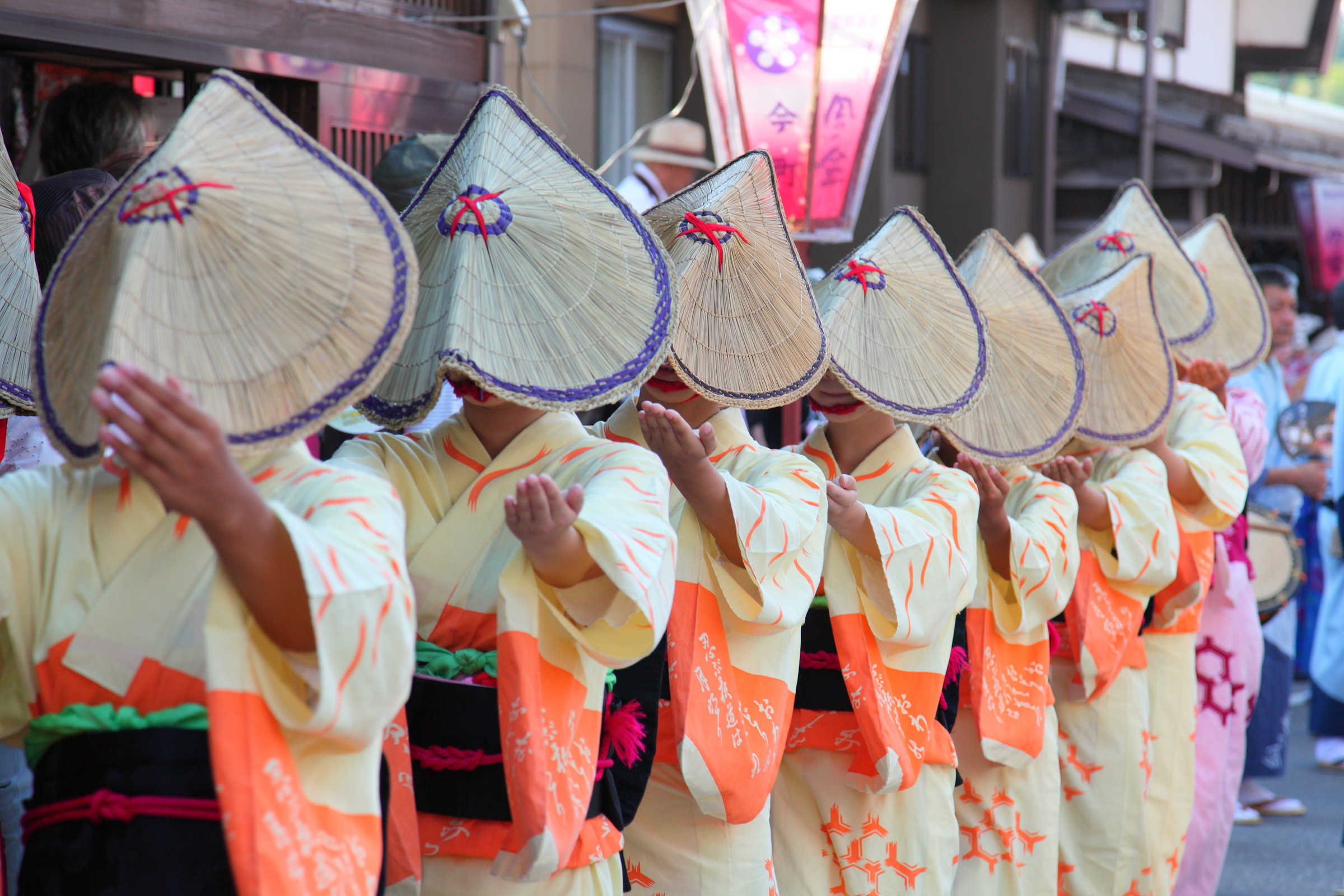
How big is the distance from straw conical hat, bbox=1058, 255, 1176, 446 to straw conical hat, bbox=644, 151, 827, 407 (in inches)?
56.4

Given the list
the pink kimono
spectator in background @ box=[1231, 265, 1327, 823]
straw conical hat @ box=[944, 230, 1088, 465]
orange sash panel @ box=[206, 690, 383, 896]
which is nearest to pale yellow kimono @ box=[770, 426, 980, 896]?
straw conical hat @ box=[944, 230, 1088, 465]

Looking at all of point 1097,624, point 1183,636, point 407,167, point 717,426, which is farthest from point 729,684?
point 1183,636

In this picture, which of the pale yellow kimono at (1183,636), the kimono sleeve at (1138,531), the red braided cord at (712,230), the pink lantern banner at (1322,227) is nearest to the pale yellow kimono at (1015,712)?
the kimono sleeve at (1138,531)

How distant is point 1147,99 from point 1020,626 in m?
8.95

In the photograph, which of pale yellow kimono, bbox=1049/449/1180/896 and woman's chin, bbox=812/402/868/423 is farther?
pale yellow kimono, bbox=1049/449/1180/896

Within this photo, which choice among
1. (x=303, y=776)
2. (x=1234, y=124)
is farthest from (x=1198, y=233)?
(x=1234, y=124)

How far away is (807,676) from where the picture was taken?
3279 mm

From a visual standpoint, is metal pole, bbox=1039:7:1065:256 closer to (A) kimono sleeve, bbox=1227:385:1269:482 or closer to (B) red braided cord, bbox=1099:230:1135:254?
(A) kimono sleeve, bbox=1227:385:1269:482

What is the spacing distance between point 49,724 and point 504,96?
137 cm

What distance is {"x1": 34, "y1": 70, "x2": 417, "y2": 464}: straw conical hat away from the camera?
178 centimetres

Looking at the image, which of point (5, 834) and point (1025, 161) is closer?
point (5, 834)

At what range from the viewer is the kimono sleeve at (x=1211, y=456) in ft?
14.6

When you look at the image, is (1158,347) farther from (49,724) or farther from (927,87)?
(927,87)

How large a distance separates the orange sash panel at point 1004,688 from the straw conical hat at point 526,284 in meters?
1.65
